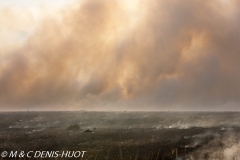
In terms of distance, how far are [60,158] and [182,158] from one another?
21.3 meters

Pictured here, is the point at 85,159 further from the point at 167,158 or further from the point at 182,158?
the point at 182,158

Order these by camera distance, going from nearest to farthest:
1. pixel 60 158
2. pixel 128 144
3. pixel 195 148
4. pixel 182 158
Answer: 1. pixel 182 158
2. pixel 60 158
3. pixel 195 148
4. pixel 128 144

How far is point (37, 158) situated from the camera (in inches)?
1582

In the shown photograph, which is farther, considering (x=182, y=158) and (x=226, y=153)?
(x=226, y=153)

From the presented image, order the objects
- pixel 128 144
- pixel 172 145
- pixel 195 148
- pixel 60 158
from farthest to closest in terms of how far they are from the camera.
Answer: pixel 128 144, pixel 172 145, pixel 195 148, pixel 60 158

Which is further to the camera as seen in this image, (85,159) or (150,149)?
(150,149)

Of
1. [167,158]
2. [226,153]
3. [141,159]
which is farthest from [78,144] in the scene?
[226,153]

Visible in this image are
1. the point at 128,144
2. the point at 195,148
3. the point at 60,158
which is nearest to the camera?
the point at 60,158

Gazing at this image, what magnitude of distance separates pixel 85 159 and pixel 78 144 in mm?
14531

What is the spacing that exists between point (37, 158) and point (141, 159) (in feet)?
61.8

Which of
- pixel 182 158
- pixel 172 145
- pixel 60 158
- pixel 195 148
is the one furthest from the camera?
pixel 172 145

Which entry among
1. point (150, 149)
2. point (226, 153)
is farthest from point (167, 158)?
point (226, 153)

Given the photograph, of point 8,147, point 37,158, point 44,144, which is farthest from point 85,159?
point 8,147

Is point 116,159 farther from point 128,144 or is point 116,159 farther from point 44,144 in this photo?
point 44,144
